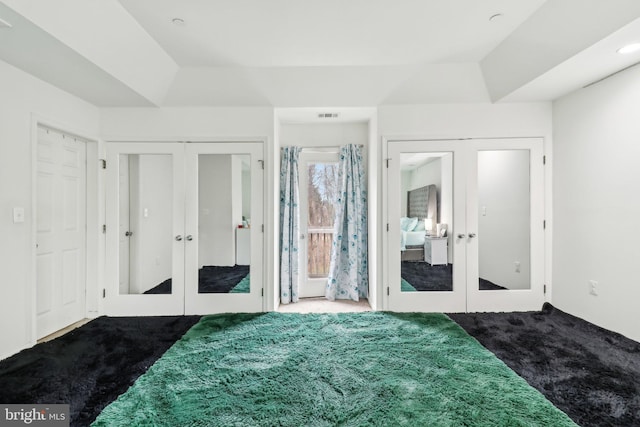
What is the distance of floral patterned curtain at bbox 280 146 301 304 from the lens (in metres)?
3.62

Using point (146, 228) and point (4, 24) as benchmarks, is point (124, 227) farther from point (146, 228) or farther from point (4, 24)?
point (4, 24)

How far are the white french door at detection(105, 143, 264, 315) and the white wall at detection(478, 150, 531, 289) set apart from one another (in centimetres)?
249

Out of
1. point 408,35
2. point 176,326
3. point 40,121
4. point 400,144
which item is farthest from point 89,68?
point 400,144

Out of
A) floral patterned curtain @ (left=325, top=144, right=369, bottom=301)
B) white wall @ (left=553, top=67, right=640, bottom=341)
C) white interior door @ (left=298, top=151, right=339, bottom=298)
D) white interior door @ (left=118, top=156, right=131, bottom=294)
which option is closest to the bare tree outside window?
white interior door @ (left=298, top=151, right=339, bottom=298)

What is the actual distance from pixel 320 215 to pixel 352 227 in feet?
1.49

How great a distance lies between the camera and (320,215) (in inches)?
151

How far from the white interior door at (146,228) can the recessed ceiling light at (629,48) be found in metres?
3.96

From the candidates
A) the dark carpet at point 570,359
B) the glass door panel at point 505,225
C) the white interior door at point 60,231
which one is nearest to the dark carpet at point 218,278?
the white interior door at point 60,231

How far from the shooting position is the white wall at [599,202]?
8.25 ft

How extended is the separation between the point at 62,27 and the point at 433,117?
3257 mm

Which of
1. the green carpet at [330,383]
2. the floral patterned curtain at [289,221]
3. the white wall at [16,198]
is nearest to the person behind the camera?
the green carpet at [330,383]

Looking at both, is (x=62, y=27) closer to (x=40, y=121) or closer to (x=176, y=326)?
(x=40, y=121)

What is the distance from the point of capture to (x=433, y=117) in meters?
3.26

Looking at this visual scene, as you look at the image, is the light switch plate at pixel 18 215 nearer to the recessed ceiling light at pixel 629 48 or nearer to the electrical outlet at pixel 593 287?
the recessed ceiling light at pixel 629 48
